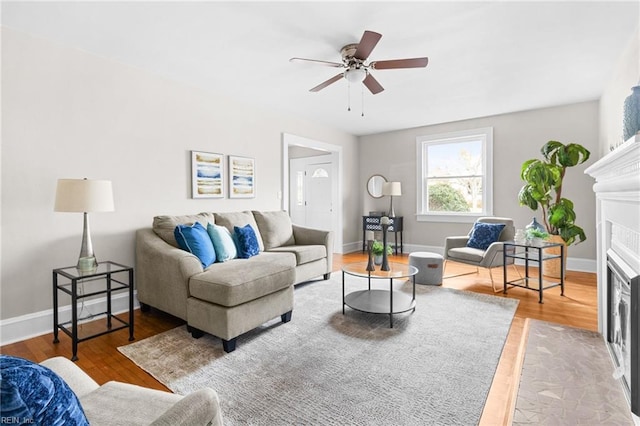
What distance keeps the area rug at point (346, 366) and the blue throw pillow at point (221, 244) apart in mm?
741

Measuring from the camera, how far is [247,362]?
2.20m

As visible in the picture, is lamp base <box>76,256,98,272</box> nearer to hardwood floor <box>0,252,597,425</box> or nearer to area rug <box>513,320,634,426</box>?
hardwood floor <box>0,252,597,425</box>

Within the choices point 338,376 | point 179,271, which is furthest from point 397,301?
point 179,271

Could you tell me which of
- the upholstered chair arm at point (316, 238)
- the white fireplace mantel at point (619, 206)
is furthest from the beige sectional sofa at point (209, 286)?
the white fireplace mantel at point (619, 206)

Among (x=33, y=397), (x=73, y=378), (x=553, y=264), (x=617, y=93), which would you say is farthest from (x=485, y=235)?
(x=33, y=397)

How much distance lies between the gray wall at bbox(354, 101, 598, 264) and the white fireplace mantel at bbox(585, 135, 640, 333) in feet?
8.56

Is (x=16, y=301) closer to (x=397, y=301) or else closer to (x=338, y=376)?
(x=338, y=376)

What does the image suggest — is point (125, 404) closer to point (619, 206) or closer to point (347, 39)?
point (619, 206)

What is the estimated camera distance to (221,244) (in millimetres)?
3193

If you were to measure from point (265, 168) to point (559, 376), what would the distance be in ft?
13.0

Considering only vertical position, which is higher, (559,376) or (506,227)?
(506,227)

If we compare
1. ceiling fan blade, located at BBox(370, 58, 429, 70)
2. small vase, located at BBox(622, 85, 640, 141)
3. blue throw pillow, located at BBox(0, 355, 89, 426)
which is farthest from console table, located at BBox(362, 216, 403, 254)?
blue throw pillow, located at BBox(0, 355, 89, 426)

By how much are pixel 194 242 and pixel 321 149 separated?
11.6 feet

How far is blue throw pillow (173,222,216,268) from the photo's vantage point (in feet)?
9.58
